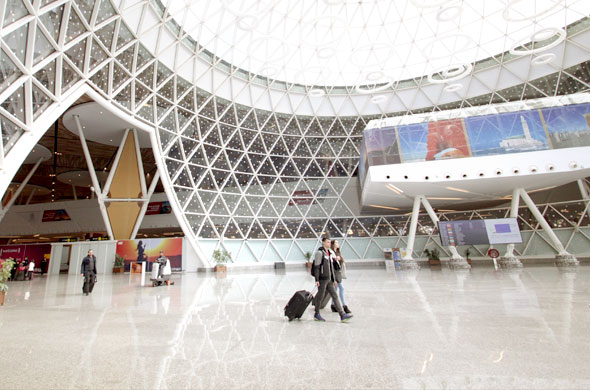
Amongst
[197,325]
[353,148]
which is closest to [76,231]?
[353,148]

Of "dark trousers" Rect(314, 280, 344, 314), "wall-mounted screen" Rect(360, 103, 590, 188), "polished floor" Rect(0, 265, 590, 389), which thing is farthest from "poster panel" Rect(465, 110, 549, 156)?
"dark trousers" Rect(314, 280, 344, 314)

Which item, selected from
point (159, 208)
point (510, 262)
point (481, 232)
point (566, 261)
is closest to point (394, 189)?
point (481, 232)

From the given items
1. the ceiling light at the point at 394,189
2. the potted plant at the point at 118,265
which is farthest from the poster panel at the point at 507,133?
the potted plant at the point at 118,265

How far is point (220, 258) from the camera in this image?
28.9 meters

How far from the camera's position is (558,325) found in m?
4.88

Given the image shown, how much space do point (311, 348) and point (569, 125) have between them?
28.7 metres

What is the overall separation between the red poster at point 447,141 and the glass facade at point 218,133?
685 mm

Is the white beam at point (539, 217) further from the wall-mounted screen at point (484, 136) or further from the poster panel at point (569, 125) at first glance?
the poster panel at point (569, 125)

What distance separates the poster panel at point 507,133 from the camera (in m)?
22.8

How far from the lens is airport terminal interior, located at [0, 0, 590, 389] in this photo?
415 cm

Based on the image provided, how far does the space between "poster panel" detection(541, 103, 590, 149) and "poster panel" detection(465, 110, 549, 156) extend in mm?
652

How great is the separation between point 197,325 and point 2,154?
14.0 meters

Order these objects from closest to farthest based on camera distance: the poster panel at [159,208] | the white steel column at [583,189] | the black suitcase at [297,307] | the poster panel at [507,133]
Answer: the black suitcase at [297,307], the poster panel at [507,133], the white steel column at [583,189], the poster panel at [159,208]

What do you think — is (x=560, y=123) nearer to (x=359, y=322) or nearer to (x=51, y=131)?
(x=359, y=322)
